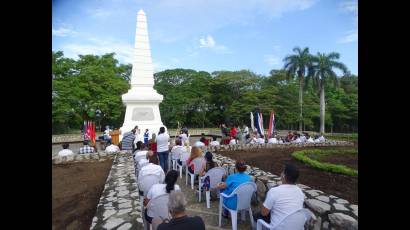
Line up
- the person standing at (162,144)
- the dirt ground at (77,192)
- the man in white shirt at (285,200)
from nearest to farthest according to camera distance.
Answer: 1. the man in white shirt at (285,200)
2. the dirt ground at (77,192)
3. the person standing at (162,144)

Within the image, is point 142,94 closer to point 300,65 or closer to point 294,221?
point 294,221

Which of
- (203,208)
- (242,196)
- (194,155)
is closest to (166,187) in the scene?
(242,196)

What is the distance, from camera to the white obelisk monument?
16.5 m

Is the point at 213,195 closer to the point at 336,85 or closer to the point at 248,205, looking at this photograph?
the point at 248,205

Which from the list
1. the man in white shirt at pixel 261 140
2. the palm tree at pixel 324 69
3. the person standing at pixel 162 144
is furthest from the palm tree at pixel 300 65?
the person standing at pixel 162 144

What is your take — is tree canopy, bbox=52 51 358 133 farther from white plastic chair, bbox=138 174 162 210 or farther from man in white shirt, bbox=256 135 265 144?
white plastic chair, bbox=138 174 162 210

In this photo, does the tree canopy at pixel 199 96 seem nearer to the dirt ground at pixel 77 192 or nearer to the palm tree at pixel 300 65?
the palm tree at pixel 300 65

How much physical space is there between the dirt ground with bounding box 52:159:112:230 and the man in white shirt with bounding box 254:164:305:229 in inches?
120

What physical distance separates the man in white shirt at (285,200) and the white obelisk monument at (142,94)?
1374 cm

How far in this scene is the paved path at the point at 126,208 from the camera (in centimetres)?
366

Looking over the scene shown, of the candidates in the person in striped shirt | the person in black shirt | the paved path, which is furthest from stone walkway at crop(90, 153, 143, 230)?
the person in striped shirt
